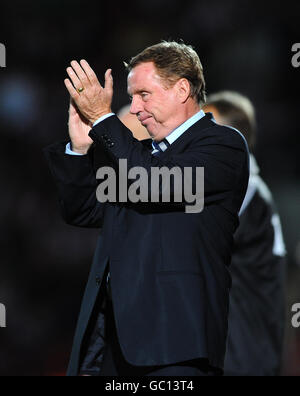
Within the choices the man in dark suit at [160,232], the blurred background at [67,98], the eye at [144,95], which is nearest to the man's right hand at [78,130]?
the man in dark suit at [160,232]

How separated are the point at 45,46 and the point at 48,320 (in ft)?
8.58

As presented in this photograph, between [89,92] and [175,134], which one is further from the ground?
[89,92]

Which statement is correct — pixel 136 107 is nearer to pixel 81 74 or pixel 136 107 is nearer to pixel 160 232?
pixel 81 74

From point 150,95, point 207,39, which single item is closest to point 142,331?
point 150,95

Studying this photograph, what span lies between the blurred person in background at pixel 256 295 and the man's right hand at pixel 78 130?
123cm

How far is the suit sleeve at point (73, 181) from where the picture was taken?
2.60 m

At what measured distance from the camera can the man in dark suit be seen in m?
2.26

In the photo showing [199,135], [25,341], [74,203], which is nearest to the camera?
[199,135]

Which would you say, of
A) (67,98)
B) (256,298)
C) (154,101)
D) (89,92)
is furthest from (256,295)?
(67,98)

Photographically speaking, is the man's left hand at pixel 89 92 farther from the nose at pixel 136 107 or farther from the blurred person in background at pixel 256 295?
the blurred person in background at pixel 256 295

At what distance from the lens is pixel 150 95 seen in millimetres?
2451

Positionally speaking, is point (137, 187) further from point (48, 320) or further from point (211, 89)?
point (211, 89)

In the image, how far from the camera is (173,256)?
229 cm

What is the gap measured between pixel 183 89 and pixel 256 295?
4.83 ft
